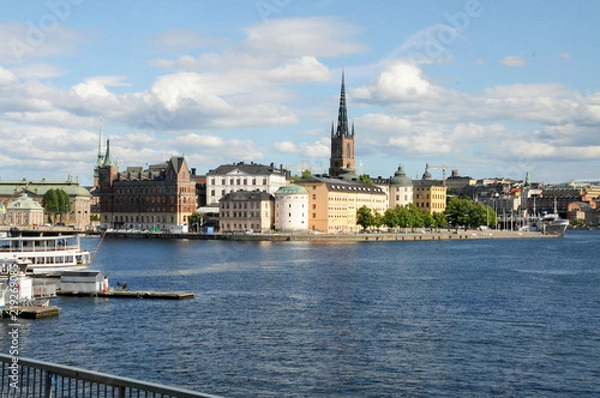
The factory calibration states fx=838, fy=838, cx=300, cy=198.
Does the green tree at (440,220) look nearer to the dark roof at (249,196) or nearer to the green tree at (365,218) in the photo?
the green tree at (365,218)

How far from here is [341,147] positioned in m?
185

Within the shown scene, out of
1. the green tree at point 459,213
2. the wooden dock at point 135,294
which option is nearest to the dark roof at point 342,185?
the green tree at point 459,213

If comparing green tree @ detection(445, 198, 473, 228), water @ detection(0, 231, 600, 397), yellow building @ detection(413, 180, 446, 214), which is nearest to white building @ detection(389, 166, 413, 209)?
yellow building @ detection(413, 180, 446, 214)

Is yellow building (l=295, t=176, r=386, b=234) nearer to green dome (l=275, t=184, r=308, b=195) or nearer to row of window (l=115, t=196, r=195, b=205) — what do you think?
green dome (l=275, t=184, r=308, b=195)

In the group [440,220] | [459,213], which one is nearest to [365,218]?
[440,220]

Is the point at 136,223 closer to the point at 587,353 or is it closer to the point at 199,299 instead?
the point at 199,299

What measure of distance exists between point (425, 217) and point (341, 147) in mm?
36547

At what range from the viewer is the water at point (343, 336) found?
24.7m

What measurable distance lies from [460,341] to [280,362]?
7.47 meters

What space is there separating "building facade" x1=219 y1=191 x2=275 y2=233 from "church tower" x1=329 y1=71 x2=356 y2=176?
50905 mm

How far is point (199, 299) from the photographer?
1730 inches

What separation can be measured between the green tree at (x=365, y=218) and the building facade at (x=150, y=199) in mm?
29869

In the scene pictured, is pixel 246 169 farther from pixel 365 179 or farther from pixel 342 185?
pixel 365 179

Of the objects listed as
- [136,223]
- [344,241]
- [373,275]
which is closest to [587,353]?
[373,275]
